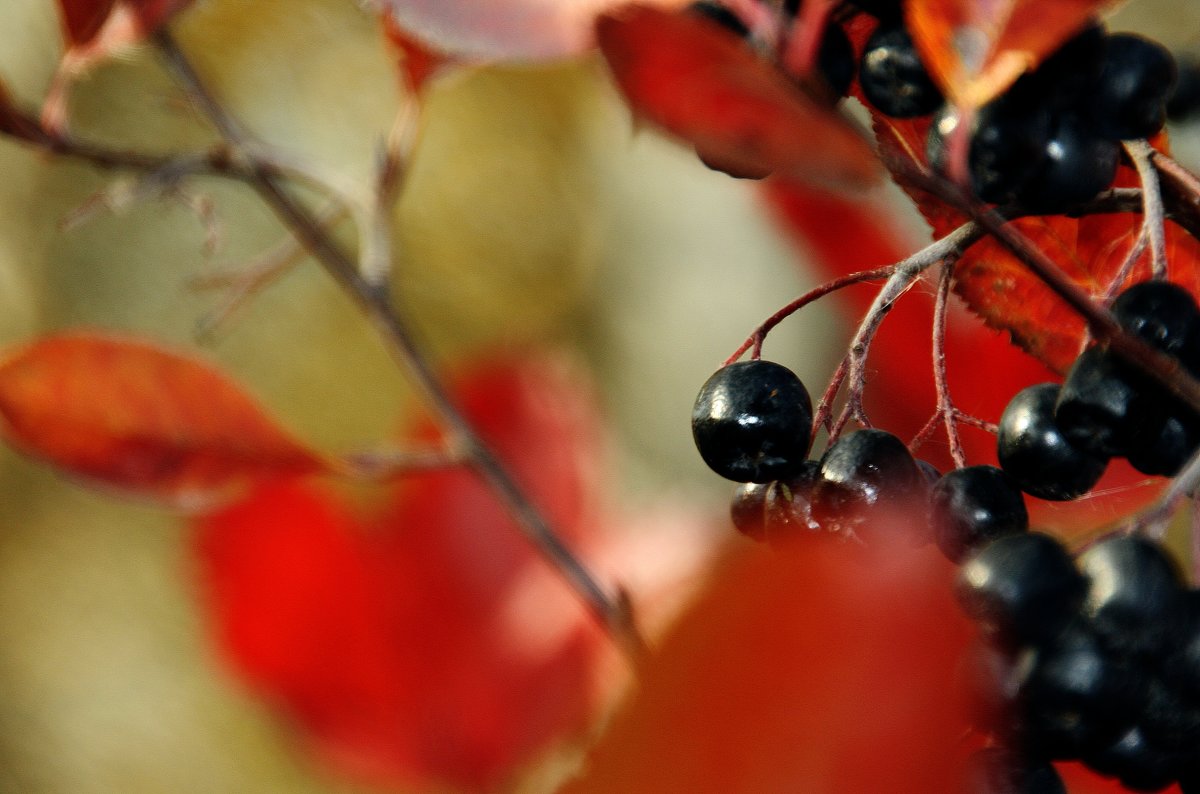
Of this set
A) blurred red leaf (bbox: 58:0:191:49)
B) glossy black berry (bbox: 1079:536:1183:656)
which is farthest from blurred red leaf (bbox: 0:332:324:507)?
glossy black berry (bbox: 1079:536:1183:656)

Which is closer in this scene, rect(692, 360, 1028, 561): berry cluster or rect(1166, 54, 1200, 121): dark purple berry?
rect(692, 360, 1028, 561): berry cluster

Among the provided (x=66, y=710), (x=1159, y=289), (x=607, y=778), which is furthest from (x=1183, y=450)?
(x=66, y=710)

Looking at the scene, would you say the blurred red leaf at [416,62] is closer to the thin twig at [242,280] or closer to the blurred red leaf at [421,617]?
the thin twig at [242,280]

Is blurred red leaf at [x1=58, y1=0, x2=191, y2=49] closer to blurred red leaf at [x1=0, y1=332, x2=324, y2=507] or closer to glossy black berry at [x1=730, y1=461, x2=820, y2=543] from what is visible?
blurred red leaf at [x1=0, y1=332, x2=324, y2=507]

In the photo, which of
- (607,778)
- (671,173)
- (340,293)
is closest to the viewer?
(607,778)

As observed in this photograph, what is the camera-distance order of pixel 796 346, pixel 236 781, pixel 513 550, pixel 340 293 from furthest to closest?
1. pixel 340 293
2. pixel 796 346
3. pixel 236 781
4. pixel 513 550

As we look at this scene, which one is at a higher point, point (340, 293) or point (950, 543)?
point (950, 543)

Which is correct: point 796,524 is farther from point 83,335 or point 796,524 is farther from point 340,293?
point 340,293
